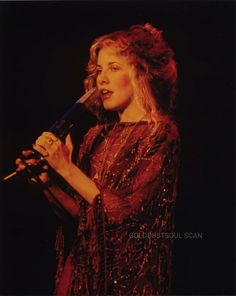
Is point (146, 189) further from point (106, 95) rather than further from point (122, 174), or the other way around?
point (106, 95)

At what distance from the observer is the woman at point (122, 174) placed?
1.61 m

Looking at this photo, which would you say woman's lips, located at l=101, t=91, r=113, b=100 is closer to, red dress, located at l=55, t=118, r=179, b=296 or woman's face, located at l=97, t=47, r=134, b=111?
woman's face, located at l=97, t=47, r=134, b=111

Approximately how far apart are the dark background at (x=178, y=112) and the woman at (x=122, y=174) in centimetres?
5

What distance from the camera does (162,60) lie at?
5.53 feet

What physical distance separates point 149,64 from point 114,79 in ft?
0.42

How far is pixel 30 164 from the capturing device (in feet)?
5.55

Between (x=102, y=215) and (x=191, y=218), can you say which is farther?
(x=191, y=218)

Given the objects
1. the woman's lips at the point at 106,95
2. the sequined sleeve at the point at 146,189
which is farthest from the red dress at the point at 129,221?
the woman's lips at the point at 106,95

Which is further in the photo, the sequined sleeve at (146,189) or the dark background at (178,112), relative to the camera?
the dark background at (178,112)

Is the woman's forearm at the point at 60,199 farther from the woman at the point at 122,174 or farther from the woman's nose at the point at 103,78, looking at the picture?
the woman's nose at the point at 103,78

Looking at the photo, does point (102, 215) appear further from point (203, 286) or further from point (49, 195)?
point (203, 286)

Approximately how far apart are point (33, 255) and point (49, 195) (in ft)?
0.73

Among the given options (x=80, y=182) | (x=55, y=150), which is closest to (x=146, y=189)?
(x=80, y=182)

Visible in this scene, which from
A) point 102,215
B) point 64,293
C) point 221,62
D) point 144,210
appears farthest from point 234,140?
point 64,293
